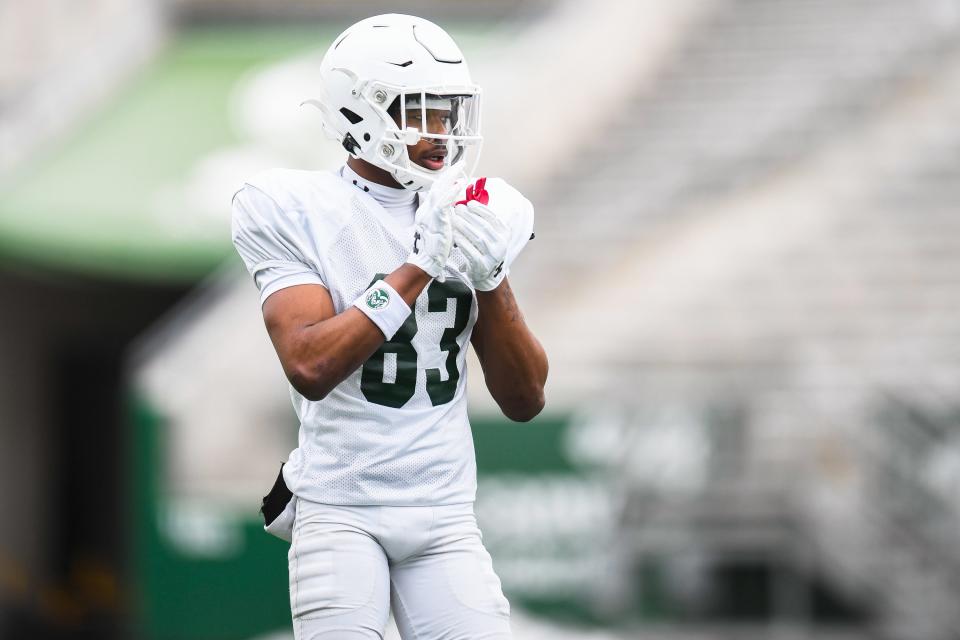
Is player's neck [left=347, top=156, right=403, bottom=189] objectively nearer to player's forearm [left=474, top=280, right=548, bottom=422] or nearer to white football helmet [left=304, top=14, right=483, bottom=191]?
white football helmet [left=304, top=14, right=483, bottom=191]

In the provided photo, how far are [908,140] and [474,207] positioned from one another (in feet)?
27.7

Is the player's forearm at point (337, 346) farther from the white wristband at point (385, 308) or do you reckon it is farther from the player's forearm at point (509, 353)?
the player's forearm at point (509, 353)

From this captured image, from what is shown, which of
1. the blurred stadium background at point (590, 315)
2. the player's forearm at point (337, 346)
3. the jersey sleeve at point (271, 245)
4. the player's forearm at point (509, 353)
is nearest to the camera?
the player's forearm at point (337, 346)

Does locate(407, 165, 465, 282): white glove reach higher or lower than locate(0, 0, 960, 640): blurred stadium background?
higher

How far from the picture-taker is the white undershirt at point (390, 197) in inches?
138

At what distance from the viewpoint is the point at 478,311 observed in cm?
348

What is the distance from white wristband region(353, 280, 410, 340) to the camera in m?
3.21

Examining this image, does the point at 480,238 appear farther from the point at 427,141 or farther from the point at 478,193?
the point at 427,141

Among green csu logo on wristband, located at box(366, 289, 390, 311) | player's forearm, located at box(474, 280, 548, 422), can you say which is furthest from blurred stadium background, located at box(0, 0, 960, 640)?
green csu logo on wristband, located at box(366, 289, 390, 311)

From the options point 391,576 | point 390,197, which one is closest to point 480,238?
point 390,197

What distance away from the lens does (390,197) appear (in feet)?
11.5

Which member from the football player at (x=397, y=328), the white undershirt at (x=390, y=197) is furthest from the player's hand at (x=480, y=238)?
the white undershirt at (x=390, y=197)

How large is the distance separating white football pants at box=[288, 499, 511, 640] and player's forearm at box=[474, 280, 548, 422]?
271 millimetres

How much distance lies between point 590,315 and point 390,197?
23.8 feet
